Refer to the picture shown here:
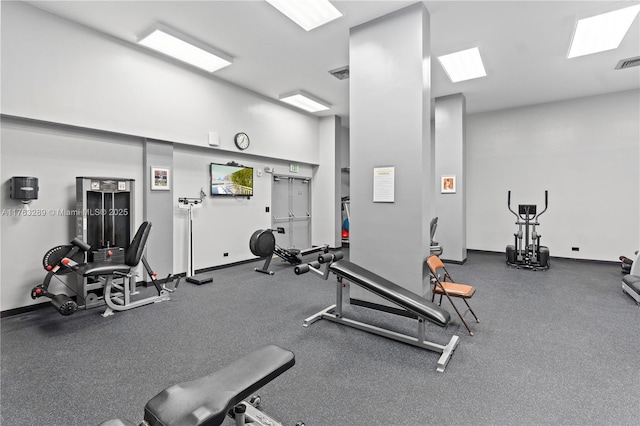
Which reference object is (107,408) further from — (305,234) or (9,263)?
(305,234)

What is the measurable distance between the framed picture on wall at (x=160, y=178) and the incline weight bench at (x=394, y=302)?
3.08m

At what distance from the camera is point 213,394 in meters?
1.28

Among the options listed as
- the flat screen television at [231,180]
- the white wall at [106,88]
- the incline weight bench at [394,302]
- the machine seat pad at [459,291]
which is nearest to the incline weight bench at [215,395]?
the incline weight bench at [394,302]

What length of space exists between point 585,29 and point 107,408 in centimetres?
624

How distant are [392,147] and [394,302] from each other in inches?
69.1

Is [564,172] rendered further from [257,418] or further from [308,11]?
[257,418]

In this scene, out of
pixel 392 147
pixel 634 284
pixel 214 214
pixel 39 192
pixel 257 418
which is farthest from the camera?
pixel 214 214

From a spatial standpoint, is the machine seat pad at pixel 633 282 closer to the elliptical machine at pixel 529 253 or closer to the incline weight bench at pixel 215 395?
the elliptical machine at pixel 529 253

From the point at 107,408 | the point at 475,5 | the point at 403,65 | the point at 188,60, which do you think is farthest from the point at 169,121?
the point at 475,5

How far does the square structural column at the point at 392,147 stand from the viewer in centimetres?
326

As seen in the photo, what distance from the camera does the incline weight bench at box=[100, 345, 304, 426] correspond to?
1152 millimetres

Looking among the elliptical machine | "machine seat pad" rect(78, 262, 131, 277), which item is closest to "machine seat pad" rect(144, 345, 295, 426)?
"machine seat pad" rect(78, 262, 131, 277)

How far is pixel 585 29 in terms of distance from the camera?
12.4 feet

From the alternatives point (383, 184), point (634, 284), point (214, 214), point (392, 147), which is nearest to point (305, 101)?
point (214, 214)
